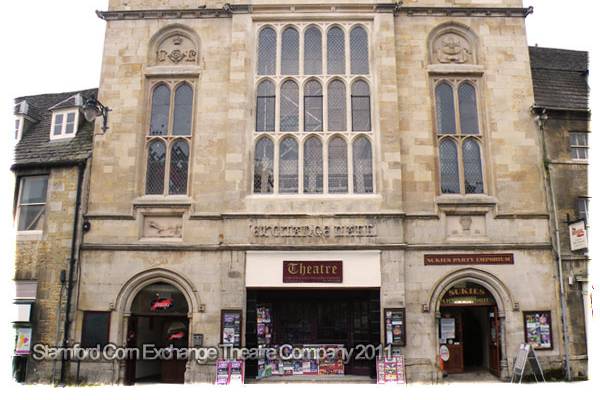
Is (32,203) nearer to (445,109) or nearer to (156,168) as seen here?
(156,168)

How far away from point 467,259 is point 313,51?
27.9ft

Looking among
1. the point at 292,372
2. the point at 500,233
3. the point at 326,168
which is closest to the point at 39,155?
the point at 326,168

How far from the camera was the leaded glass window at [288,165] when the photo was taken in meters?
15.7

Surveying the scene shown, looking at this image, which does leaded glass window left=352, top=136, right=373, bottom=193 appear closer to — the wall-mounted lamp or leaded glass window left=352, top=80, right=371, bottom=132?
leaded glass window left=352, top=80, right=371, bottom=132

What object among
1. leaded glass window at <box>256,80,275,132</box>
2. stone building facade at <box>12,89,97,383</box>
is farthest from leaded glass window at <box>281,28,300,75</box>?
stone building facade at <box>12,89,97,383</box>

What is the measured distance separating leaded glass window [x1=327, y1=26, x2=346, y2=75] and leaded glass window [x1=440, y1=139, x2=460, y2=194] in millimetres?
4268

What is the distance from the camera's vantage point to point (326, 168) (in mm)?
15648

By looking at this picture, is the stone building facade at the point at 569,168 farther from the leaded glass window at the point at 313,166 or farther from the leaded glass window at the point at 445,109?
the leaded glass window at the point at 313,166

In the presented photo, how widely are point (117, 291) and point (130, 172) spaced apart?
383 centimetres

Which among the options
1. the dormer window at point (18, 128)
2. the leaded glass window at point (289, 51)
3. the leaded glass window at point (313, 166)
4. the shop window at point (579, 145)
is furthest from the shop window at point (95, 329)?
the shop window at point (579, 145)

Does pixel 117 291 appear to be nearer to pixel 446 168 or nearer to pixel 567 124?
pixel 446 168

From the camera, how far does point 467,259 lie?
15.1 metres

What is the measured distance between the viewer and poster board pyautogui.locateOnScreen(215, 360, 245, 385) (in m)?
14.1

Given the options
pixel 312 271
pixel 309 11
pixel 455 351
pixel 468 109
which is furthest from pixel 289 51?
pixel 455 351
